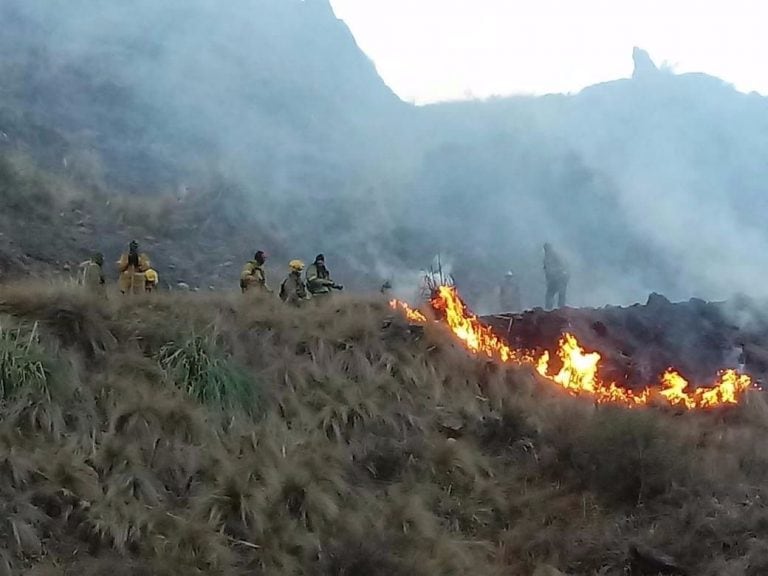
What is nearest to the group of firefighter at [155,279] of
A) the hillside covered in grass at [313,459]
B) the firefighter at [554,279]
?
the hillside covered in grass at [313,459]

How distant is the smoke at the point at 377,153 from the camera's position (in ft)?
110

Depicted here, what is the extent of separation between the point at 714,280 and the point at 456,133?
71.8 ft

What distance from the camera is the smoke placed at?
110 ft

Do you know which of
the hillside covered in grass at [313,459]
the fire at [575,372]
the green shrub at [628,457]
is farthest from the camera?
the fire at [575,372]

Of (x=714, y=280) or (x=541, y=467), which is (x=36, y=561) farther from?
(x=714, y=280)

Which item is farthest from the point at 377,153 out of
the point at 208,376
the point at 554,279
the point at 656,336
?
the point at 208,376

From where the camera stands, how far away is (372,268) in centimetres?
3141

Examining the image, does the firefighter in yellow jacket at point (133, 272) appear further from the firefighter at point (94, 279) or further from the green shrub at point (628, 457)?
the green shrub at point (628, 457)

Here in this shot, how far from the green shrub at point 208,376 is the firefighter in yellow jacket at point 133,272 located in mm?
2484

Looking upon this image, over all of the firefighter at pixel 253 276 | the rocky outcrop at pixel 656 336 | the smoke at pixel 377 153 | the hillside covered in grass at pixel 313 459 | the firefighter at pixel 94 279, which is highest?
the smoke at pixel 377 153

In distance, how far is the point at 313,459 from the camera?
305 inches

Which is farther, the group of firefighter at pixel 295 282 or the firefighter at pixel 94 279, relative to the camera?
the group of firefighter at pixel 295 282

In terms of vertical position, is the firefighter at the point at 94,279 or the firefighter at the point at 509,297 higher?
the firefighter at the point at 94,279

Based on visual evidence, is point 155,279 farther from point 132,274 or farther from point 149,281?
point 132,274
